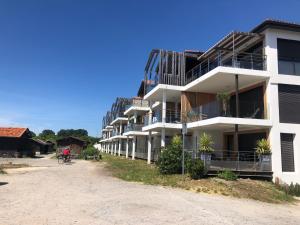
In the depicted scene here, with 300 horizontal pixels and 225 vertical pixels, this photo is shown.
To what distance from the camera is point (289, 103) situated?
1997 cm

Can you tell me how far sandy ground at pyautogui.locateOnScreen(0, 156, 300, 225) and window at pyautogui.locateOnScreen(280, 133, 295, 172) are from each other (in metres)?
6.63

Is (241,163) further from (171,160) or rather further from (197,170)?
(171,160)

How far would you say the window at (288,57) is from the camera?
2045 cm

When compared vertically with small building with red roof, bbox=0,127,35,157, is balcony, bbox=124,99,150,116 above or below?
above

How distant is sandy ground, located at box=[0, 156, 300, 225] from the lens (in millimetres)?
8234

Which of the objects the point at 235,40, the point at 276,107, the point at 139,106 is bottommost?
the point at 276,107

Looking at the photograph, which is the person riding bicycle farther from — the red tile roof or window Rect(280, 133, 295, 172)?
window Rect(280, 133, 295, 172)

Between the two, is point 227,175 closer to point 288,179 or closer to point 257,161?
point 257,161

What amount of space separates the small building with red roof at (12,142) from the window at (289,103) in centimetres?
3714

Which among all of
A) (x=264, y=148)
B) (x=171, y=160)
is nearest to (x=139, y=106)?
(x=171, y=160)

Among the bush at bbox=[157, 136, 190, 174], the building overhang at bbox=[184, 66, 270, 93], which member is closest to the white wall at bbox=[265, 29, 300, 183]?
the building overhang at bbox=[184, 66, 270, 93]

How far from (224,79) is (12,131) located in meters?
35.7

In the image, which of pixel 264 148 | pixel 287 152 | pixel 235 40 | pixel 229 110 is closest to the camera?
pixel 264 148

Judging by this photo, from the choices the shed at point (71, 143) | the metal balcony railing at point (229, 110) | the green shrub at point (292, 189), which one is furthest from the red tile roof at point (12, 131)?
the green shrub at point (292, 189)
